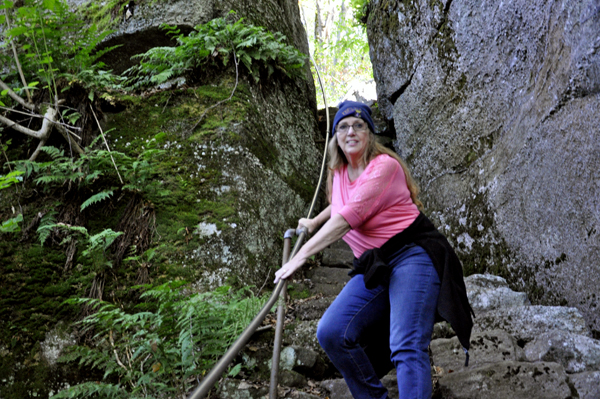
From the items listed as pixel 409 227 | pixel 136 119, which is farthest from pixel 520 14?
pixel 136 119

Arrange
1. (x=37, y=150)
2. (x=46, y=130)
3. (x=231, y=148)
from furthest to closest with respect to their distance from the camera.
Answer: (x=231, y=148), (x=46, y=130), (x=37, y=150)

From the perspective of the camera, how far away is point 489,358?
9.80 feet

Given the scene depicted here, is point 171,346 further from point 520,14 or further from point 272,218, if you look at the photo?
point 520,14

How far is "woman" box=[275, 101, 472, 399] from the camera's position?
227cm

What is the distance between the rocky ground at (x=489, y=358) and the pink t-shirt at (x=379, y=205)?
1.07 meters

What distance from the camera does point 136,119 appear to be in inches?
241

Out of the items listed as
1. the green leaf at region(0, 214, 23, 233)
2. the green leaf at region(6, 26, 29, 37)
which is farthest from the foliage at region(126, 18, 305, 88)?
the green leaf at region(0, 214, 23, 233)

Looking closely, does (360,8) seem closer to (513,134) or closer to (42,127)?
(513,134)

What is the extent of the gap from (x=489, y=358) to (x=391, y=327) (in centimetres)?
116

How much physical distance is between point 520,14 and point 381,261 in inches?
137

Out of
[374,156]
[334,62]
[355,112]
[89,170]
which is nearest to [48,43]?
[89,170]

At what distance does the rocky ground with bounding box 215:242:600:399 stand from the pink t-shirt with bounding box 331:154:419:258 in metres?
1.07

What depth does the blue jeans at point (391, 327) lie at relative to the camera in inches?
86.1

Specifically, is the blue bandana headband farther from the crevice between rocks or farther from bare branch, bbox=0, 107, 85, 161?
the crevice between rocks
